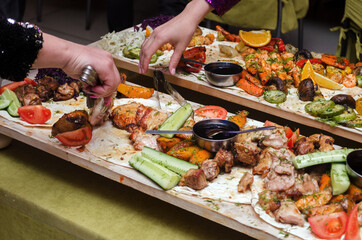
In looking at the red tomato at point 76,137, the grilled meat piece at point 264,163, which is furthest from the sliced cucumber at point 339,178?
the red tomato at point 76,137

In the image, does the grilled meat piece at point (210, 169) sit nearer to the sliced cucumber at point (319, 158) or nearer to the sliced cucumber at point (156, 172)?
the sliced cucumber at point (156, 172)

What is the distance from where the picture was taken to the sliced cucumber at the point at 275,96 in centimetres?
242

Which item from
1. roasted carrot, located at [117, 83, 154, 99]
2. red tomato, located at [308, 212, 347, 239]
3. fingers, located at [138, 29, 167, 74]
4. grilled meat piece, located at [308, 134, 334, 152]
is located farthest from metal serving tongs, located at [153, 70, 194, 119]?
red tomato, located at [308, 212, 347, 239]

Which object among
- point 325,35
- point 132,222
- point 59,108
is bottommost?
point 325,35

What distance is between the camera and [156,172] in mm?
1790

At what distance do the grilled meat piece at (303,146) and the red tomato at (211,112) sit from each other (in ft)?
1.43

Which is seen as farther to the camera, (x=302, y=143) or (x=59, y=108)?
(x=59, y=108)

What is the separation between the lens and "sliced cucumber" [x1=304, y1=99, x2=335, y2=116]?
2.29 meters

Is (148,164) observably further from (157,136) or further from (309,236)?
(309,236)

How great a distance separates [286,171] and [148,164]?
22.3 inches

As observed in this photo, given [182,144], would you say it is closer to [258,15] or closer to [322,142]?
[322,142]

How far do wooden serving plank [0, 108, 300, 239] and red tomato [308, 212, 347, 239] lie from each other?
9 centimetres

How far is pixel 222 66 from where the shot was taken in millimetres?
2645

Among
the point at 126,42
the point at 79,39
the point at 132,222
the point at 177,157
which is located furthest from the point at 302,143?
the point at 79,39
